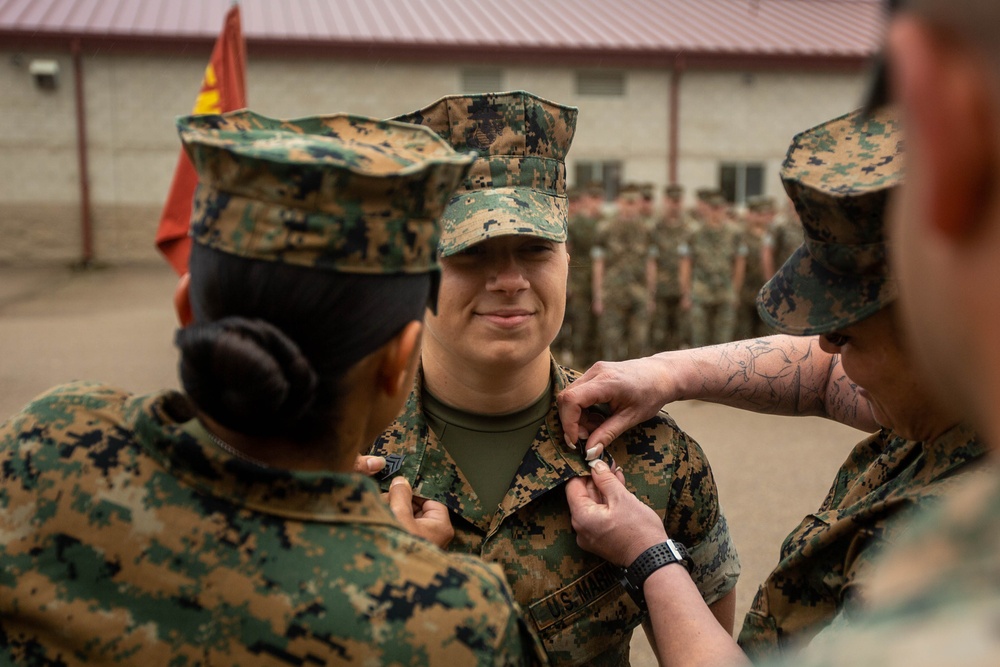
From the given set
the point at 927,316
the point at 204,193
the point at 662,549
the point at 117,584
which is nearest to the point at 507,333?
the point at 662,549

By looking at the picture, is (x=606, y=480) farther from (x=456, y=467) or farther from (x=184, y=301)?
(x=184, y=301)

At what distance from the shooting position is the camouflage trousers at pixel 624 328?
1110 cm

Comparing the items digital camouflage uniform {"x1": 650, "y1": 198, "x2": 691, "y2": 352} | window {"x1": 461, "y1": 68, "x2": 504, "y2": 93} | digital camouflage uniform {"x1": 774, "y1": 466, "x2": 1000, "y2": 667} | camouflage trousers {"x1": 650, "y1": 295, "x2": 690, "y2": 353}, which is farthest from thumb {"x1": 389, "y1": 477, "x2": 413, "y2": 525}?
window {"x1": 461, "y1": 68, "x2": 504, "y2": 93}

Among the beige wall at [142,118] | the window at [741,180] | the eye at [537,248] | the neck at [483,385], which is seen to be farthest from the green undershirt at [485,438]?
the window at [741,180]

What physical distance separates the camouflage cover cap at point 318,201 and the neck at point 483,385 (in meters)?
0.93

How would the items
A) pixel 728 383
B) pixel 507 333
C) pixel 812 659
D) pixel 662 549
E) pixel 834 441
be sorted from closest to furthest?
pixel 812 659, pixel 662 549, pixel 507 333, pixel 728 383, pixel 834 441

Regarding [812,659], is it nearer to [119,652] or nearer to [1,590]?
[119,652]

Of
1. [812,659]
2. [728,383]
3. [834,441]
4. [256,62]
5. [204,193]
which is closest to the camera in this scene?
[812,659]

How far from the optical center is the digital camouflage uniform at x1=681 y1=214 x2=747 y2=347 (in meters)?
11.4

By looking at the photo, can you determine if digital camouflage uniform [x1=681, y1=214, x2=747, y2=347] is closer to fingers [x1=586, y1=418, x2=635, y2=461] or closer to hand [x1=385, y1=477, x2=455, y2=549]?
fingers [x1=586, y1=418, x2=635, y2=461]

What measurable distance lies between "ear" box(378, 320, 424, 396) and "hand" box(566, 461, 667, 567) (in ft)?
2.62

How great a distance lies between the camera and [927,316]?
65 centimetres

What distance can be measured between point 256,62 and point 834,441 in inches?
483

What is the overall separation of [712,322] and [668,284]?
32.9 inches
